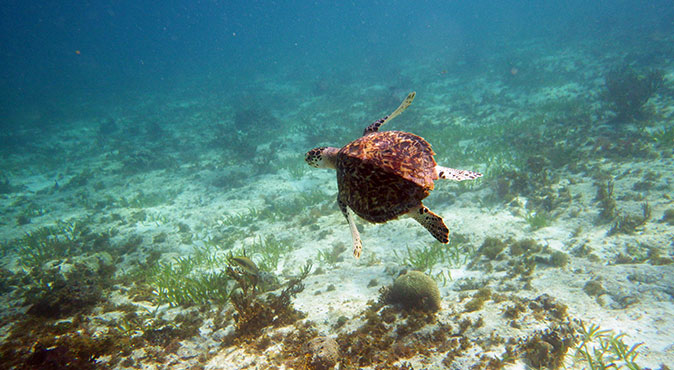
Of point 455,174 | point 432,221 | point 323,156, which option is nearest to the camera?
point 432,221

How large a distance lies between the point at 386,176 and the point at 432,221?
80cm

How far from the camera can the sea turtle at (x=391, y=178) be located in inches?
124

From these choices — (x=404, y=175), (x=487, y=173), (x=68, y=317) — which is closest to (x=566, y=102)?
(x=487, y=173)

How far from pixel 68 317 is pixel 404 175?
6920 millimetres

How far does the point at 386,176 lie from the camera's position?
3.20 m

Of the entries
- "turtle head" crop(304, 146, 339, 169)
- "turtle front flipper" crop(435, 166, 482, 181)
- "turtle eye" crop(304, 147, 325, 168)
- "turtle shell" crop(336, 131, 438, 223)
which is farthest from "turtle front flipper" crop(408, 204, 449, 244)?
"turtle eye" crop(304, 147, 325, 168)

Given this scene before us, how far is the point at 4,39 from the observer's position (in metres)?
90.0

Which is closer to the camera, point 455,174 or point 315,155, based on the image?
point 455,174

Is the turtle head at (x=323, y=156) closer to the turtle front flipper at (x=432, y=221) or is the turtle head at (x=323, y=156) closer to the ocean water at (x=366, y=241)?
the ocean water at (x=366, y=241)

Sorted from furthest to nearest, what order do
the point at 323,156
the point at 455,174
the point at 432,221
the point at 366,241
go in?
the point at 366,241 → the point at 323,156 → the point at 455,174 → the point at 432,221

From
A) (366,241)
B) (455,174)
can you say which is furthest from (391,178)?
(366,241)

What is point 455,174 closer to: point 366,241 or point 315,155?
point 315,155

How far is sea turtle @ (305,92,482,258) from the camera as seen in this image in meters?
3.14

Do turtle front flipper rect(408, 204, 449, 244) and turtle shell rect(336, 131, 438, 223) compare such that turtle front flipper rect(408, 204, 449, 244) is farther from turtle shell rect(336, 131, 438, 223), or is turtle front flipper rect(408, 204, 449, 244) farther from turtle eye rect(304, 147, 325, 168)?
turtle eye rect(304, 147, 325, 168)
